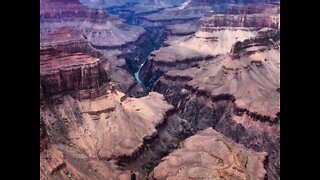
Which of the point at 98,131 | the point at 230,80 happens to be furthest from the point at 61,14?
the point at 98,131

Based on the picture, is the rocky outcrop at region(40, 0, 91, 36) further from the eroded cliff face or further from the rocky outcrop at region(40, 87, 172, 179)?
the rocky outcrop at region(40, 87, 172, 179)

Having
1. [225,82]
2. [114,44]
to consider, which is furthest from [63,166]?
[114,44]

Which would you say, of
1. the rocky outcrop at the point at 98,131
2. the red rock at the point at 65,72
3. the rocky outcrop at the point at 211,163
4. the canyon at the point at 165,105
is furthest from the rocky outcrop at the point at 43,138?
the red rock at the point at 65,72

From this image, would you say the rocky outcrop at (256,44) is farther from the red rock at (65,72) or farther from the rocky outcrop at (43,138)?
the rocky outcrop at (43,138)

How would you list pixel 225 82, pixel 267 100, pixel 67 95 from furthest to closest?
1. pixel 225 82
2. pixel 267 100
3. pixel 67 95

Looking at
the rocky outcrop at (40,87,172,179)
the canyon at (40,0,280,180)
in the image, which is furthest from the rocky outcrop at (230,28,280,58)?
the rocky outcrop at (40,87,172,179)

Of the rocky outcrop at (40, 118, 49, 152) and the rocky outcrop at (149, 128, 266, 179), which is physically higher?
the rocky outcrop at (40, 118, 49, 152)
